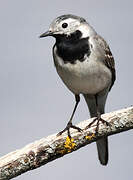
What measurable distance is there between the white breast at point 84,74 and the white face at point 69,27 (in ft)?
1.24

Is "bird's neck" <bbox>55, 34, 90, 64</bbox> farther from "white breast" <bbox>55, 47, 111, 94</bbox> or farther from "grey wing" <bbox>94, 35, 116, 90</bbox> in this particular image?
"grey wing" <bbox>94, 35, 116, 90</bbox>

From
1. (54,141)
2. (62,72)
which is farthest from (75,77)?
(54,141)

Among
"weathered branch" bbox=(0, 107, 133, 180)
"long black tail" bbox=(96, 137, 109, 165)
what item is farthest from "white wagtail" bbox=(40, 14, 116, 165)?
"long black tail" bbox=(96, 137, 109, 165)

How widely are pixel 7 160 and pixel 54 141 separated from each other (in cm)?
62

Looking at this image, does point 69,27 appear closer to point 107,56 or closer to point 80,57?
point 80,57

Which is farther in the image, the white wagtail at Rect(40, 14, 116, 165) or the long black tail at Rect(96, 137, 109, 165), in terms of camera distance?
the long black tail at Rect(96, 137, 109, 165)

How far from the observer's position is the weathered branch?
5691mm

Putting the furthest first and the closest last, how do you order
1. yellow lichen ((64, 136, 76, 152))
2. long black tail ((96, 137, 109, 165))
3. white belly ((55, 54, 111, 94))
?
long black tail ((96, 137, 109, 165)), white belly ((55, 54, 111, 94)), yellow lichen ((64, 136, 76, 152))

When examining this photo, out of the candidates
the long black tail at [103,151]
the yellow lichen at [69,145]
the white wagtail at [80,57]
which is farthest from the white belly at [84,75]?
the yellow lichen at [69,145]

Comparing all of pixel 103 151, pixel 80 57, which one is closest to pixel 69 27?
pixel 80 57

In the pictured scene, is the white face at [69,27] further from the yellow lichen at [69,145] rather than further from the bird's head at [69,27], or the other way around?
the yellow lichen at [69,145]

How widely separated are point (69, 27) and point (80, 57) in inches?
21.6

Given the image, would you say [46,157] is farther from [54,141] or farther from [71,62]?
[71,62]

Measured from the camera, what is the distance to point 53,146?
5879mm
